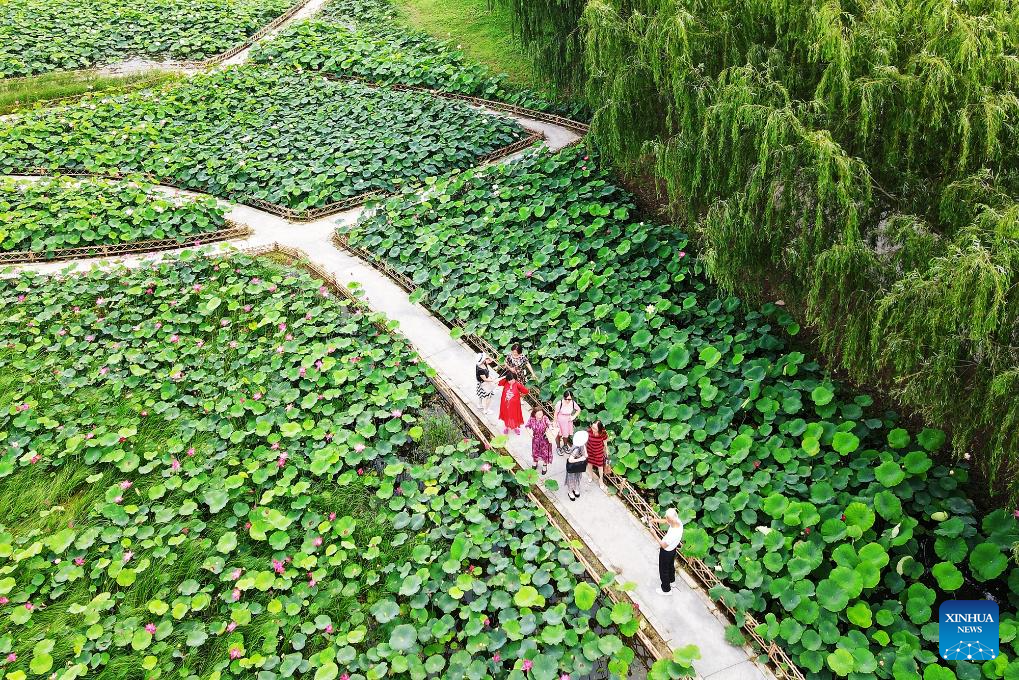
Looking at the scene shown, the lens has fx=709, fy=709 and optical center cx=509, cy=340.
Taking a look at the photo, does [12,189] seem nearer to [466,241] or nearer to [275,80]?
[275,80]

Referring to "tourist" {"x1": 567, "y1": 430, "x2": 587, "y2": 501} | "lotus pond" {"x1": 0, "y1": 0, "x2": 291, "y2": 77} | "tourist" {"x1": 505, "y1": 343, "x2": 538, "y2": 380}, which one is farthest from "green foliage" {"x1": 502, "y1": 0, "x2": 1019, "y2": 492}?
"lotus pond" {"x1": 0, "y1": 0, "x2": 291, "y2": 77}

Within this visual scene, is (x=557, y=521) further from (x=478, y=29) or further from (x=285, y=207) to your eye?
(x=478, y=29)

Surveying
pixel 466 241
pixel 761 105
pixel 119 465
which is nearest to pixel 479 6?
pixel 466 241

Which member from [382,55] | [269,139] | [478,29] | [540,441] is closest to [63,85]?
[269,139]

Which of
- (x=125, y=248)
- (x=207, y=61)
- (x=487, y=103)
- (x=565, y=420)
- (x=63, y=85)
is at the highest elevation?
(x=207, y=61)

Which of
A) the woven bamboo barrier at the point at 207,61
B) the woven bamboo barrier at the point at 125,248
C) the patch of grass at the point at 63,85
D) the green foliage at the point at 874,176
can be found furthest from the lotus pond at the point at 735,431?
the woven bamboo barrier at the point at 207,61

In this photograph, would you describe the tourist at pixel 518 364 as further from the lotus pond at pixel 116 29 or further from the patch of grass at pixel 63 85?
the lotus pond at pixel 116 29
